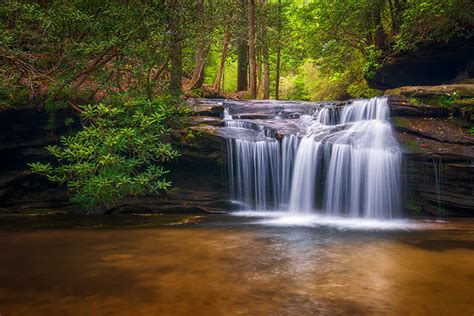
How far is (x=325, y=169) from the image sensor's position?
10.4 meters

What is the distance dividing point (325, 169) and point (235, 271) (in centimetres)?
629

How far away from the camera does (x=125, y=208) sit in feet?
33.4

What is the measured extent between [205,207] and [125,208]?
2.15 m

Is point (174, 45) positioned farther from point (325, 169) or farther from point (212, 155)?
point (325, 169)

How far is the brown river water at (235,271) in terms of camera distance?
350 cm

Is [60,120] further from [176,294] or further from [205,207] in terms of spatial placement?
[176,294]

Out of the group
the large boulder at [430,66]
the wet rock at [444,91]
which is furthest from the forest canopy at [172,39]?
the wet rock at [444,91]

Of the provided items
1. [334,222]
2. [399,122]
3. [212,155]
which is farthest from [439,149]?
[212,155]

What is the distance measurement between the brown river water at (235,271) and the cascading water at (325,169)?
207 cm

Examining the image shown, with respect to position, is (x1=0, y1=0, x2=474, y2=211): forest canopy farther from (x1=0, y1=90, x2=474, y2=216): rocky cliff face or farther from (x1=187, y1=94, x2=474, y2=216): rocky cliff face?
(x1=187, y1=94, x2=474, y2=216): rocky cliff face

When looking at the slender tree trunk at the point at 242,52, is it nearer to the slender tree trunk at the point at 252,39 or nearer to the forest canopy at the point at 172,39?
the forest canopy at the point at 172,39

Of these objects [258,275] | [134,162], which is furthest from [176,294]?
[134,162]

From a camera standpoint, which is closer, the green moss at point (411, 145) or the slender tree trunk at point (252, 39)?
the green moss at point (411, 145)

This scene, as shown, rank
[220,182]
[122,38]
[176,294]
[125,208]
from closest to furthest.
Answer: [176,294], [122,38], [125,208], [220,182]
